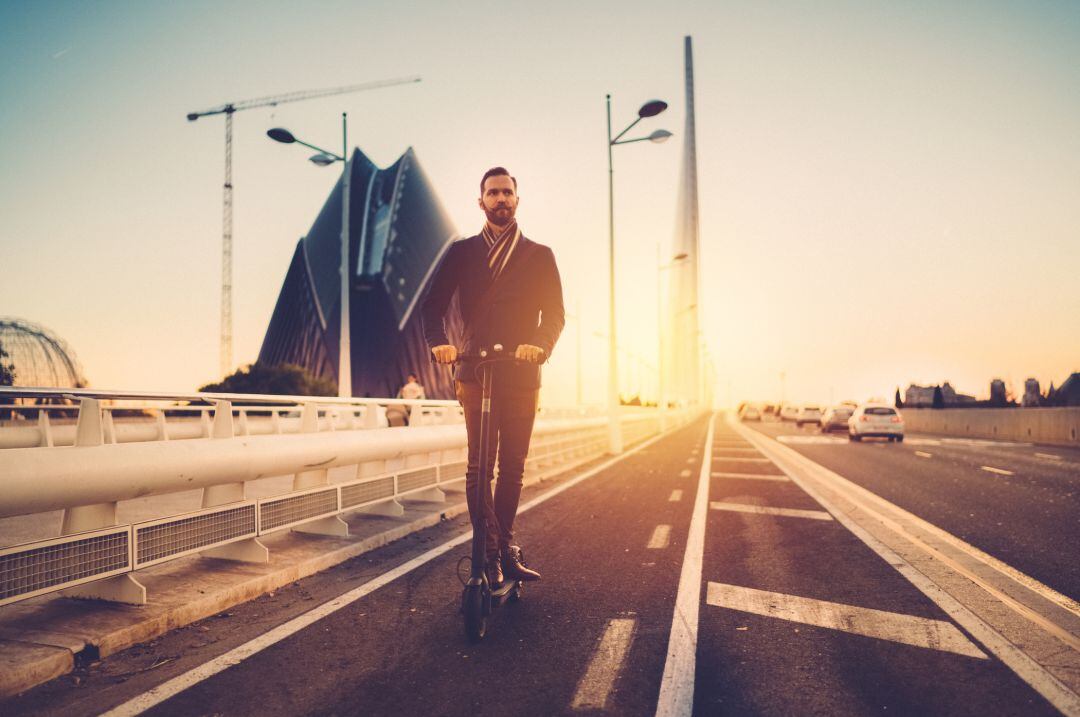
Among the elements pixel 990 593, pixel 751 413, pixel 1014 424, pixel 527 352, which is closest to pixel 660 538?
pixel 990 593

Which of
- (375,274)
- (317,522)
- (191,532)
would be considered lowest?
(317,522)

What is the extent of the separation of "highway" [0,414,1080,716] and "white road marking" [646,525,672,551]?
3 cm

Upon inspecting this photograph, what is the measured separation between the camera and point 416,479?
7.11 meters

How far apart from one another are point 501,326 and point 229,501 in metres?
2.55

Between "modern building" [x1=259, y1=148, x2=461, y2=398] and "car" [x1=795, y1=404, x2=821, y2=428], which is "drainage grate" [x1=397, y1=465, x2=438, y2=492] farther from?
"modern building" [x1=259, y1=148, x2=461, y2=398]

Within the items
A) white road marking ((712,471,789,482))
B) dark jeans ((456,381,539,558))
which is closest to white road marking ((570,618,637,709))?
dark jeans ((456,381,539,558))

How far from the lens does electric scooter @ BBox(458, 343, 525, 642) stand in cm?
328

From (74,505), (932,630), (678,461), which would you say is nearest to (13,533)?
(74,505)

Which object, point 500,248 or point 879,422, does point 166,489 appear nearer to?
point 500,248

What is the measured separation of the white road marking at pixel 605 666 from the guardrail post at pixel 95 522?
8.01 ft

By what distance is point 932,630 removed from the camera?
3.47 metres

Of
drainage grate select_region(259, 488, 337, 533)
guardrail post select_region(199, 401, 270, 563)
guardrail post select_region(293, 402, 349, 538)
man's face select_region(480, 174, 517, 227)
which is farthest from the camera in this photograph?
guardrail post select_region(293, 402, 349, 538)

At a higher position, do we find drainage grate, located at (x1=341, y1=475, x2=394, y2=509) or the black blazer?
the black blazer

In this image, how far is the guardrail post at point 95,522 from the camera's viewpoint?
3555 mm
